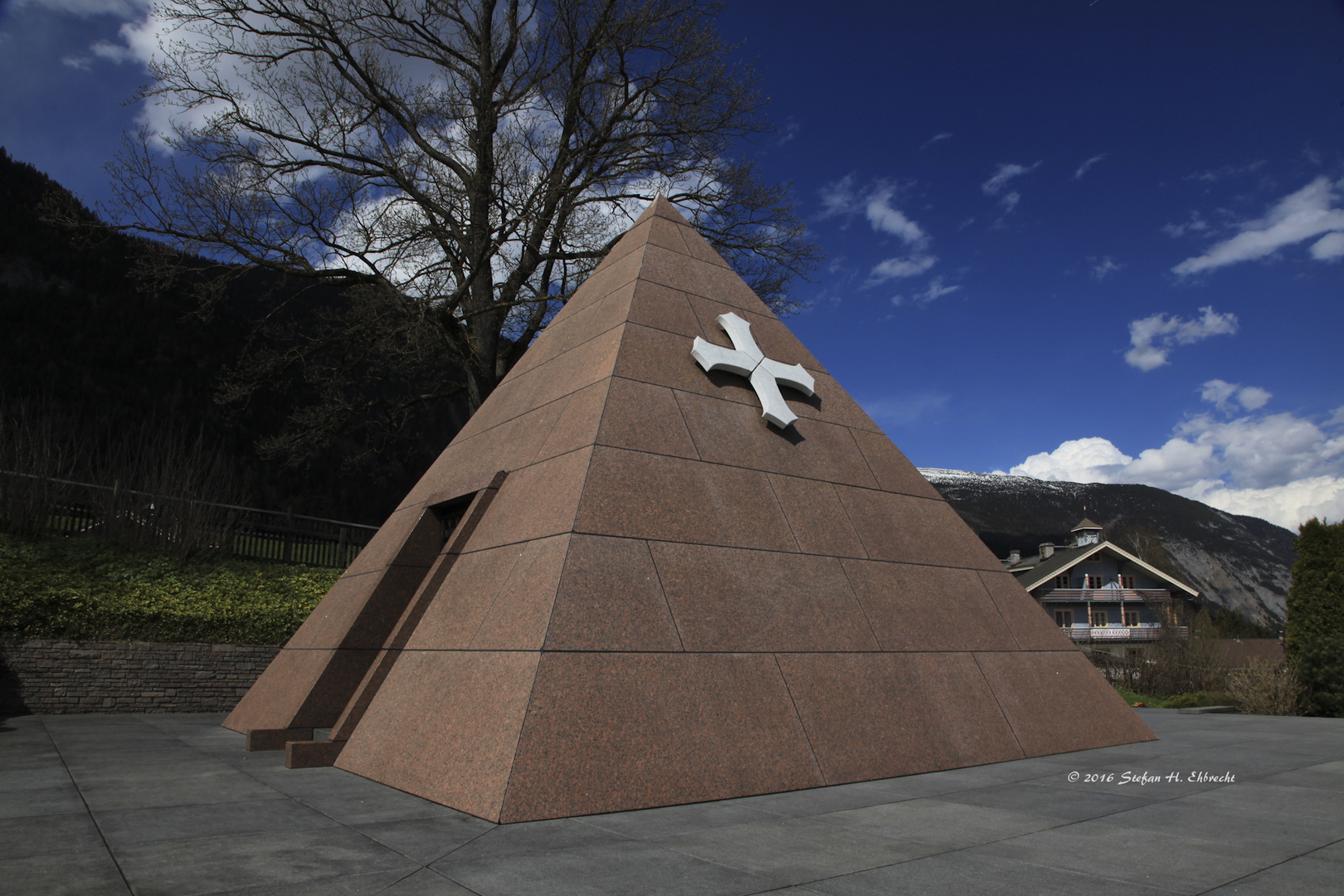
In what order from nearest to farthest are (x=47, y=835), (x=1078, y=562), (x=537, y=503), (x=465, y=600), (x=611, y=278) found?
(x=47, y=835), (x=465, y=600), (x=537, y=503), (x=611, y=278), (x=1078, y=562)

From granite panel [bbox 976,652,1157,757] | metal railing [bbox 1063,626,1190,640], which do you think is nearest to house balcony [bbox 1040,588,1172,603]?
metal railing [bbox 1063,626,1190,640]

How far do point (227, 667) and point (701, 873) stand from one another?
12645mm

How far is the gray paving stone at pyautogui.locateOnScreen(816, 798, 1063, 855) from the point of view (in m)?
4.17

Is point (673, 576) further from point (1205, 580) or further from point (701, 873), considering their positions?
point (1205, 580)

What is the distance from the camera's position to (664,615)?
5.78 m

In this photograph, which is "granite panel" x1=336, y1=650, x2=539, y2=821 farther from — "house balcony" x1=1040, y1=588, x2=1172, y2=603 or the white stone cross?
"house balcony" x1=1040, y1=588, x2=1172, y2=603

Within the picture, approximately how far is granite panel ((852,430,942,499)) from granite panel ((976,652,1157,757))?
2.06 metres

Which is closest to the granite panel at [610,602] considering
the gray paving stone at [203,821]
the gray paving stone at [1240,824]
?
the gray paving stone at [203,821]

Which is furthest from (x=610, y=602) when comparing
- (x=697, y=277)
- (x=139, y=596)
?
(x=139, y=596)

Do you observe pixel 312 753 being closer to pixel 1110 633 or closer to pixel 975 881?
pixel 975 881

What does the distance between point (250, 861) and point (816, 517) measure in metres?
5.24

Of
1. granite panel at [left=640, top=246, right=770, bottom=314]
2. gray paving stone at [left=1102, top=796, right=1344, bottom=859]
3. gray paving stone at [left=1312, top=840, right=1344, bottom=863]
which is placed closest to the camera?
gray paving stone at [left=1312, top=840, right=1344, bottom=863]

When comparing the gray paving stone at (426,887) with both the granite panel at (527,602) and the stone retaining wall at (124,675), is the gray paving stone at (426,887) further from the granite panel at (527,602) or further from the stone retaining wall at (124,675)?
the stone retaining wall at (124,675)

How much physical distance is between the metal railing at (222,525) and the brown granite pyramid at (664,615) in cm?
855
